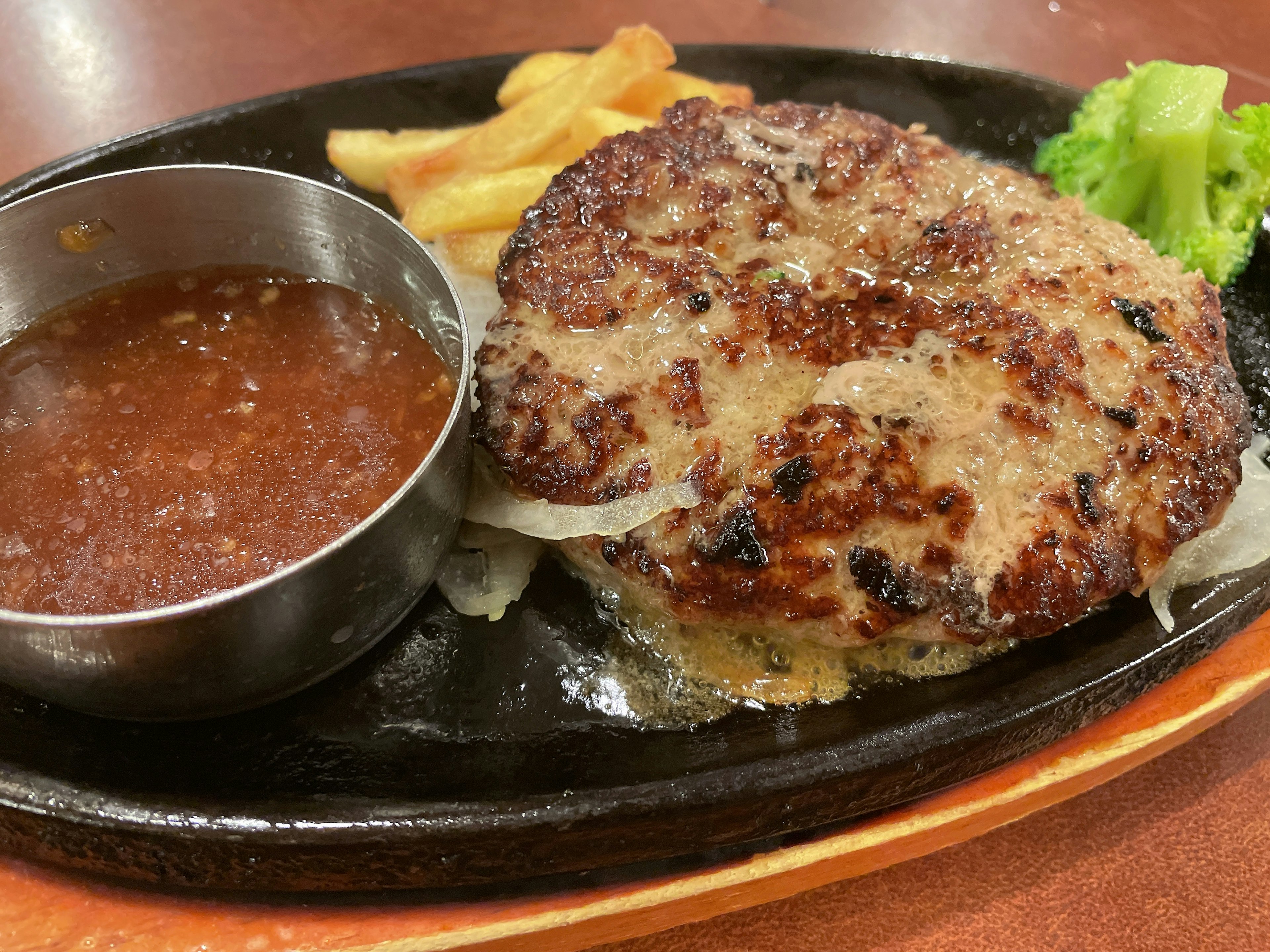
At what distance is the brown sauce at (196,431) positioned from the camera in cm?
155

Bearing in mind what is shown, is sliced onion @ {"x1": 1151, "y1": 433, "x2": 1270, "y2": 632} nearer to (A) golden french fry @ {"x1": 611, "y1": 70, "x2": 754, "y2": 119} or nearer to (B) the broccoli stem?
(B) the broccoli stem

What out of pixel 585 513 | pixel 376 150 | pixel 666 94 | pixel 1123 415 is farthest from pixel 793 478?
pixel 376 150

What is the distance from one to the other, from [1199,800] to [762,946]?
3.77 ft

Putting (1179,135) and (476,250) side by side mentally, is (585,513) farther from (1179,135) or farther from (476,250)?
(1179,135)

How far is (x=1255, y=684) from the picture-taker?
1952 millimetres

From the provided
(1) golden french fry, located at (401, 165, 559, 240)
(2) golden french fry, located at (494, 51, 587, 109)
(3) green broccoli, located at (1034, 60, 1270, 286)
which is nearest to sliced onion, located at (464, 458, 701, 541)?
(1) golden french fry, located at (401, 165, 559, 240)

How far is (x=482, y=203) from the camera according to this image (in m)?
2.39

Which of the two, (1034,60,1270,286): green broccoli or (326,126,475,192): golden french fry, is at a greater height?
(1034,60,1270,286): green broccoli

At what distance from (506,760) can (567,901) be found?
0.92 feet

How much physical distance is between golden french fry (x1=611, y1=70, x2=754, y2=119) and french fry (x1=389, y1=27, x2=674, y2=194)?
8cm

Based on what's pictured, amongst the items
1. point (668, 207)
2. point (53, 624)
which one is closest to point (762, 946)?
point (53, 624)

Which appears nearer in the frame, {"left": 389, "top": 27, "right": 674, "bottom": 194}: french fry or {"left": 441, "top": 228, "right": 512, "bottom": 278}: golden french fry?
{"left": 441, "top": 228, "right": 512, "bottom": 278}: golden french fry

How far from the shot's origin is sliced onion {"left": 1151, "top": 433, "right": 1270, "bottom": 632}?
1.85 metres

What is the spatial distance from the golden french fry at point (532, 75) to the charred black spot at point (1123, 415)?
2.00m
